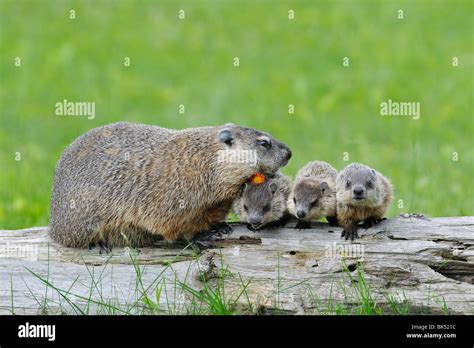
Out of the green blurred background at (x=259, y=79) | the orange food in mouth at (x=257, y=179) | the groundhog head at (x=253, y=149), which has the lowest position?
the orange food in mouth at (x=257, y=179)

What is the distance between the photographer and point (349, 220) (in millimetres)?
8812

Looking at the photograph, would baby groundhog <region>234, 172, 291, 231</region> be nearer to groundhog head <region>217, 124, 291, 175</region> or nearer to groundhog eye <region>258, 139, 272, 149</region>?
groundhog head <region>217, 124, 291, 175</region>

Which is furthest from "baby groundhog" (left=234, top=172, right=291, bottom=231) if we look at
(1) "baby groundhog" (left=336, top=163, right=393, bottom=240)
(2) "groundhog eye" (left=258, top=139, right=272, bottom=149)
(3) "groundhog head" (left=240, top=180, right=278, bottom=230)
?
(1) "baby groundhog" (left=336, top=163, right=393, bottom=240)

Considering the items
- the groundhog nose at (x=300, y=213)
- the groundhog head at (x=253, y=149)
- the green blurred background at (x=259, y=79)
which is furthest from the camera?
the green blurred background at (x=259, y=79)

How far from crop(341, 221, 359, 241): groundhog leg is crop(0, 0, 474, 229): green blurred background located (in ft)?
15.1

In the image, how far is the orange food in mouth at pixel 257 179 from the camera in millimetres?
9078

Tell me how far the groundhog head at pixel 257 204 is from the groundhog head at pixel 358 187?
2.42ft

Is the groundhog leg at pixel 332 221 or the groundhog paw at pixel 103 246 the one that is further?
the groundhog leg at pixel 332 221

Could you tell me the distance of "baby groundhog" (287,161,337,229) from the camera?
349 inches

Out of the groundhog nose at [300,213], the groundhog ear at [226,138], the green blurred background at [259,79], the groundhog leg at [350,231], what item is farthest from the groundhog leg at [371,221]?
the green blurred background at [259,79]

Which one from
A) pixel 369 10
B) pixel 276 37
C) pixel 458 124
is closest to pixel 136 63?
pixel 276 37

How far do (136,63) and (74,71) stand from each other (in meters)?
1.71

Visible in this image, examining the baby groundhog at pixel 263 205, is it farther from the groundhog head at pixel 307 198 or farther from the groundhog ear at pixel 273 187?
the groundhog head at pixel 307 198
